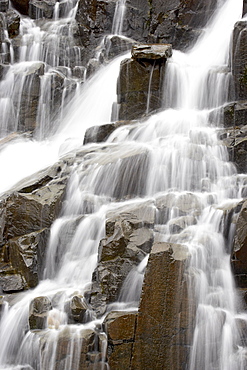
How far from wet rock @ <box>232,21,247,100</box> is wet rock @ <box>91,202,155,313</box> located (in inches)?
255

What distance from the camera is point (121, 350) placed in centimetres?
671

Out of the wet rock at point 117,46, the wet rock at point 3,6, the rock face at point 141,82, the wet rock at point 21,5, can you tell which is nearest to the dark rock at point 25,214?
the rock face at point 141,82

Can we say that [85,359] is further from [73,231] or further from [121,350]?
[73,231]

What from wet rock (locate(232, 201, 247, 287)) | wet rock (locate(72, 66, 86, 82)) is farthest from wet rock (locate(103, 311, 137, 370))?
wet rock (locate(72, 66, 86, 82))

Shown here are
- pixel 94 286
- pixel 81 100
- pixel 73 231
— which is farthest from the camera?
pixel 81 100

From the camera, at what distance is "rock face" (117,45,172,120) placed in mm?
15094

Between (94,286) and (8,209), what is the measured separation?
10.9 ft

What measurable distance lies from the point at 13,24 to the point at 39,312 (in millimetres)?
18001

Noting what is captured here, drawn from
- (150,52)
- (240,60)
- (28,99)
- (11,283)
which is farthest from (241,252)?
(28,99)

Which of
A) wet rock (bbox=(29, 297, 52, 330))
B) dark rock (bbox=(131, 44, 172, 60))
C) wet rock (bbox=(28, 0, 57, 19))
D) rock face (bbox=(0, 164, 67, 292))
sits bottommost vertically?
wet rock (bbox=(29, 297, 52, 330))

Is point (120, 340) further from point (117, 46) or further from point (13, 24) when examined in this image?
point (13, 24)

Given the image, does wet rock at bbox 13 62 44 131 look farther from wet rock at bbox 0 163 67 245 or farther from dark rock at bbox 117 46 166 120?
wet rock at bbox 0 163 67 245

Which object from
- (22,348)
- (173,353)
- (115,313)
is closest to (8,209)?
(22,348)

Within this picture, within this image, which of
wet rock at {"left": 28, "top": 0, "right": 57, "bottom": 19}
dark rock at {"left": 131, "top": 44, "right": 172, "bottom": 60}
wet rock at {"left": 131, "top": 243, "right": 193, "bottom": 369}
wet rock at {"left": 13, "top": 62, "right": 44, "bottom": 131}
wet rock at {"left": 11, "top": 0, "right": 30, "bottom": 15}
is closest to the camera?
wet rock at {"left": 131, "top": 243, "right": 193, "bottom": 369}
